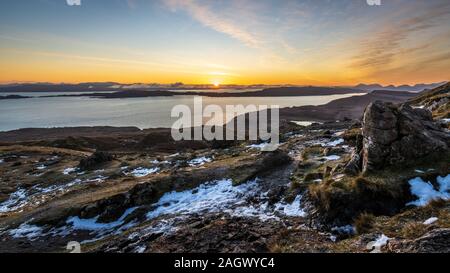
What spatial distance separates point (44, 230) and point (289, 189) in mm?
15628

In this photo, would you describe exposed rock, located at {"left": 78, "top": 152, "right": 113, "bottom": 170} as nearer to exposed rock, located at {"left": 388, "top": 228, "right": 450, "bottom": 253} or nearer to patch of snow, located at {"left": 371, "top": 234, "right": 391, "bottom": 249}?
patch of snow, located at {"left": 371, "top": 234, "right": 391, "bottom": 249}

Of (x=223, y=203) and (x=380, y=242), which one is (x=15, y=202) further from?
(x=380, y=242)

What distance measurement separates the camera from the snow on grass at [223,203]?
541 inches

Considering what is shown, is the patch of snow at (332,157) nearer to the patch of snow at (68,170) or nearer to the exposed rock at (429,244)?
the exposed rock at (429,244)

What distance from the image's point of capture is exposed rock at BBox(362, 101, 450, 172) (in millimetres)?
12523

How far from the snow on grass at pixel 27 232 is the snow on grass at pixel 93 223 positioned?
1737 mm

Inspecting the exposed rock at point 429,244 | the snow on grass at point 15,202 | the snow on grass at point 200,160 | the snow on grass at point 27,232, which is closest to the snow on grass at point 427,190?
the exposed rock at point 429,244

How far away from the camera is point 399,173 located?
1197 cm

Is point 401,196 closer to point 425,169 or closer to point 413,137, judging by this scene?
point 425,169

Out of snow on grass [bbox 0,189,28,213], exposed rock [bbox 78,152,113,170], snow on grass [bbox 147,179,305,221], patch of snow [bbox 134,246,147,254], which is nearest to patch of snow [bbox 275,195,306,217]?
snow on grass [bbox 147,179,305,221]

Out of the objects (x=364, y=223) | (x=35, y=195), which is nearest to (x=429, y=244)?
(x=364, y=223)

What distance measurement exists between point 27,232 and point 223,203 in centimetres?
1278

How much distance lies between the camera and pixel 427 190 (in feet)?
34.9
